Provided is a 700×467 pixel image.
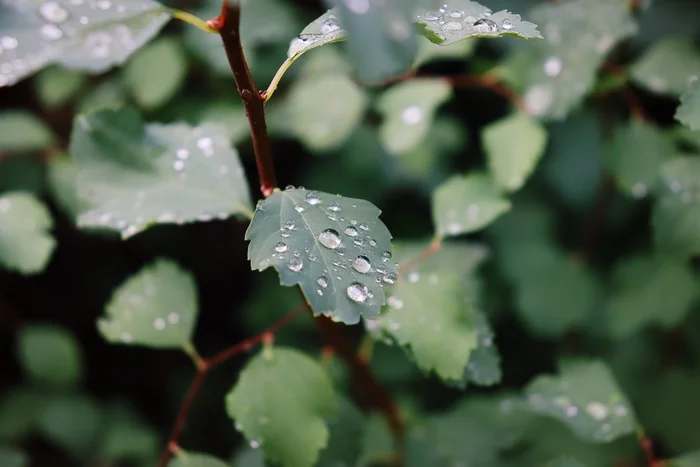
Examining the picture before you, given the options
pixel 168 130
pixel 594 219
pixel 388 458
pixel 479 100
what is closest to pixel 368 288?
pixel 168 130

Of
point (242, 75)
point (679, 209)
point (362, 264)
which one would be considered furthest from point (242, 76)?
point (679, 209)

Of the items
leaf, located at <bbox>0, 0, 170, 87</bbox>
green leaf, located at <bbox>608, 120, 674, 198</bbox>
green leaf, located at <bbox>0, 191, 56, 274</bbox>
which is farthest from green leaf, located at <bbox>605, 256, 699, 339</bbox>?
green leaf, located at <bbox>0, 191, 56, 274</bbox>

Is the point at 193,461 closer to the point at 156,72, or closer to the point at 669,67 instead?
the point at 156,72

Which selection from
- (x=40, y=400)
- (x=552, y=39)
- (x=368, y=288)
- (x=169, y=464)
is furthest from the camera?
(x=40, y=400)

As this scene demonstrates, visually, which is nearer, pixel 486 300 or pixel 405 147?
pixel 405 147

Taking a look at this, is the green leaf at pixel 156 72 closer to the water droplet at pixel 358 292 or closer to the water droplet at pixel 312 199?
the water droplet at pixel 312 199

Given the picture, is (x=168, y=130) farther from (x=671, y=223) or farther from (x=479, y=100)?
(x=479, y=100)

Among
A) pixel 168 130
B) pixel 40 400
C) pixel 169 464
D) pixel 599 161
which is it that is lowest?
pixel 40 400
